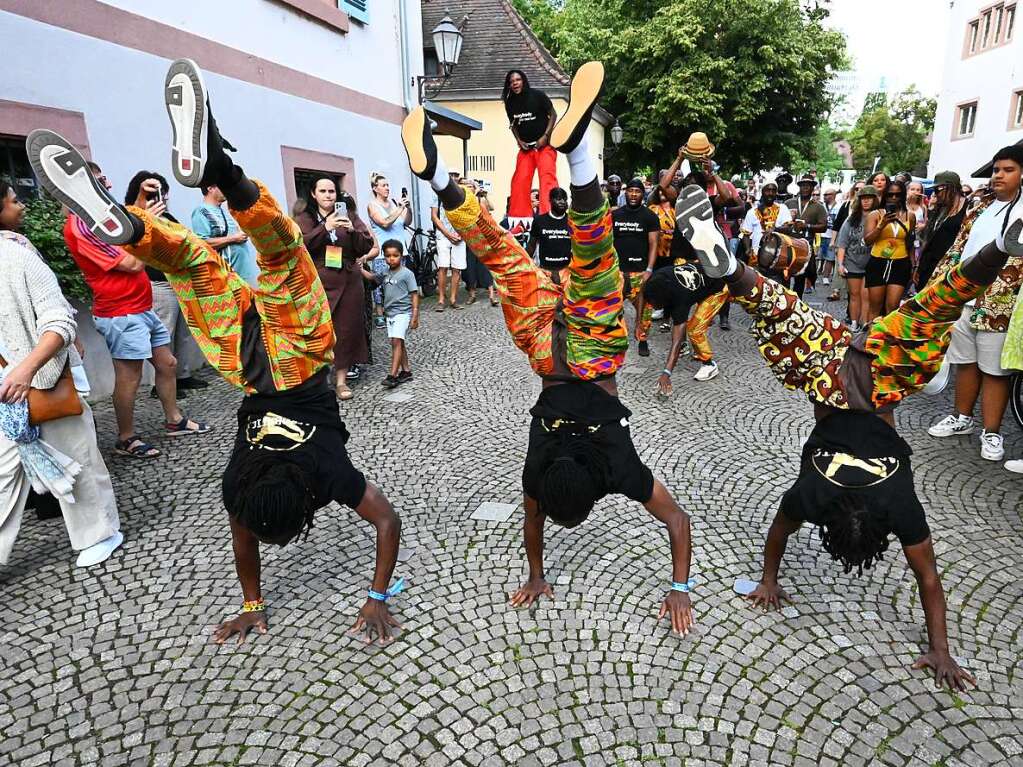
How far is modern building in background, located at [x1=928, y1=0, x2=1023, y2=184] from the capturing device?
1958cm

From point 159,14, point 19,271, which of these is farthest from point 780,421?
point 159,14

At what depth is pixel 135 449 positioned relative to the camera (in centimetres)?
485

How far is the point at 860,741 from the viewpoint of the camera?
2.31 m

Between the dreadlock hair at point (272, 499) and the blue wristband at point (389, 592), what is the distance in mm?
555

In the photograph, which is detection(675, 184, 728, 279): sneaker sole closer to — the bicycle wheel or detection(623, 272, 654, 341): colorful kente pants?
the bicycle wheel

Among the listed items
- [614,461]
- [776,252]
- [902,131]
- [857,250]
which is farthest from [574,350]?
[902,131]

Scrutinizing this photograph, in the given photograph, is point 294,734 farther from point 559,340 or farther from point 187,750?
point 559,340

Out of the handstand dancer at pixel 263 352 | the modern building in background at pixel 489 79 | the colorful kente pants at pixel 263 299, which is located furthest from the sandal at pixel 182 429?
the modern building in background at pixel 489 79

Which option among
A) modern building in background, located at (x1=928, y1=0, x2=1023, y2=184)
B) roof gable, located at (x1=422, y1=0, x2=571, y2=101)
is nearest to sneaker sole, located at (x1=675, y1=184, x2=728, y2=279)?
roof gable, located at (x1=422, y1=0, x2=571, y2=101)

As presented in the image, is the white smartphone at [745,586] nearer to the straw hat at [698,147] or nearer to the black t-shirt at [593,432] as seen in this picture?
the black t-shirt at [593,432]

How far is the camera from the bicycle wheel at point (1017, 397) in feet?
16.4

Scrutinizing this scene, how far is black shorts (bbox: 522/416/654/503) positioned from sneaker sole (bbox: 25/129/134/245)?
168 centimetres

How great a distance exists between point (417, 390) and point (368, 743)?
174 inches

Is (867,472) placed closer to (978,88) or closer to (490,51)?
(490,51)
